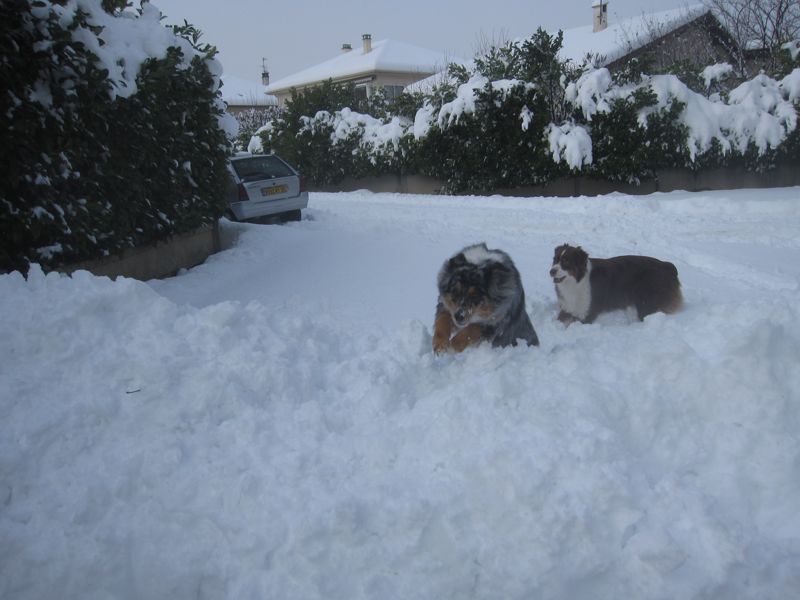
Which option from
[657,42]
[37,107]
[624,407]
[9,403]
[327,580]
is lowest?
[327,580]

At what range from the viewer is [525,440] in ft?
10.5

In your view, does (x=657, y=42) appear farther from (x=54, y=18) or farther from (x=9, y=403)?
(x=9, y=403)

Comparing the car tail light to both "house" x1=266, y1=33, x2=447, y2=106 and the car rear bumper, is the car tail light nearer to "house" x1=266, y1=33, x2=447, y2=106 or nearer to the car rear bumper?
the car rear bumper

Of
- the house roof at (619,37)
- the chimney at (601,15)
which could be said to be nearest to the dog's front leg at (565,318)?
the house roof at (619,37)

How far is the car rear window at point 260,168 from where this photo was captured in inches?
490

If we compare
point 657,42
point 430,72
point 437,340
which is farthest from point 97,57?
point 430,72

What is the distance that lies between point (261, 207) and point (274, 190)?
0.49 meters

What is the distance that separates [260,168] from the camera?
42.0 feet

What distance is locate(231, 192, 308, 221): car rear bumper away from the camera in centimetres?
1196

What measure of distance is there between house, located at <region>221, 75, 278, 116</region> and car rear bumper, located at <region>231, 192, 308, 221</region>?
109 ft

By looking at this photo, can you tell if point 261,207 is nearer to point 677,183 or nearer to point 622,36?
point 677,183

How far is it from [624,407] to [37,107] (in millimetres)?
5509

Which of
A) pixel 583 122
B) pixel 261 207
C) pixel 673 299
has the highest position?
pixel 583 122

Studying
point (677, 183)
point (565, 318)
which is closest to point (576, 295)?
point (565, 318)
